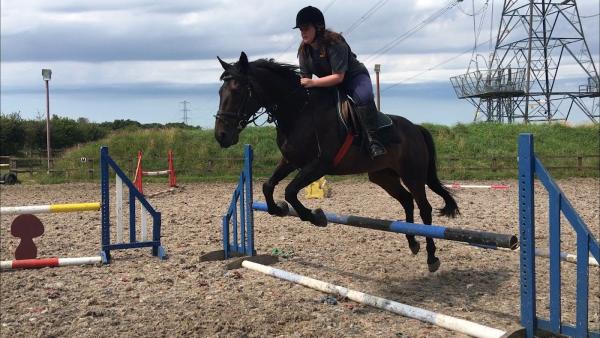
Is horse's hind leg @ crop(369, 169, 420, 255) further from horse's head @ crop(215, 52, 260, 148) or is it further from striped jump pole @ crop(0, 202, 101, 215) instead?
striped jump pole @ crop(0, 202, 101, 215)

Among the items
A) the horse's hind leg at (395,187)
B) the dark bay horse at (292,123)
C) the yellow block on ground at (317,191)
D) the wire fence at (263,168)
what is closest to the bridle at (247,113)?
the dark bay horse at (292,123)

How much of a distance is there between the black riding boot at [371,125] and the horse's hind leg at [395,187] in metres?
1.02

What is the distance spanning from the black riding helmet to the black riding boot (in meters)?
0.90

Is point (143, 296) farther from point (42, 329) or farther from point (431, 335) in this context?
point (431, 335)

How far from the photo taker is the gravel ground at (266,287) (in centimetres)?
429

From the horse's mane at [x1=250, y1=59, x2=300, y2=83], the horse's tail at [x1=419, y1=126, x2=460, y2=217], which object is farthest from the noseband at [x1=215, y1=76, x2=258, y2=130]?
the horse's tail at [x1=419, y1=126, x2=460, y2=217]

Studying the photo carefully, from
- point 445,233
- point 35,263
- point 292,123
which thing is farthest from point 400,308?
point 35,263

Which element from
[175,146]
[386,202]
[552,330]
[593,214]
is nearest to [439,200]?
[386,202]

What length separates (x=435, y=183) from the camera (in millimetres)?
6395

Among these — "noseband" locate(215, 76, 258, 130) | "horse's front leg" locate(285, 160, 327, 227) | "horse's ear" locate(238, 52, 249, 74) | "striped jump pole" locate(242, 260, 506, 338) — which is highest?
"horse's ear" locate(238, 52, 249, 74)

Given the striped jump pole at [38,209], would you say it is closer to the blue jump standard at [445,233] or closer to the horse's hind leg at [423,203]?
the blue jump standard at [445,233]

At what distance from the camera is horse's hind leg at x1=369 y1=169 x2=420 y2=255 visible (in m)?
6.15

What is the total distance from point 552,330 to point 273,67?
3270mm

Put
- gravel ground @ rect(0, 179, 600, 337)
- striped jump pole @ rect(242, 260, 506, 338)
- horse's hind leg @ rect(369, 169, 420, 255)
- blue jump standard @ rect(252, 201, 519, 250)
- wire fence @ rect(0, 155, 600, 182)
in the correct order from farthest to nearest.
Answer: wire fence @ rect(0, 155, 600, 182) → horse's hind leg @ rect(369, 169, 420, 255) → gravel ground @ rect(0, 179, 600, 337) → blue jump standard @ rect(252, 201, 519, 250) → striped jump pole @ rect(242, 260, 506, 338)
